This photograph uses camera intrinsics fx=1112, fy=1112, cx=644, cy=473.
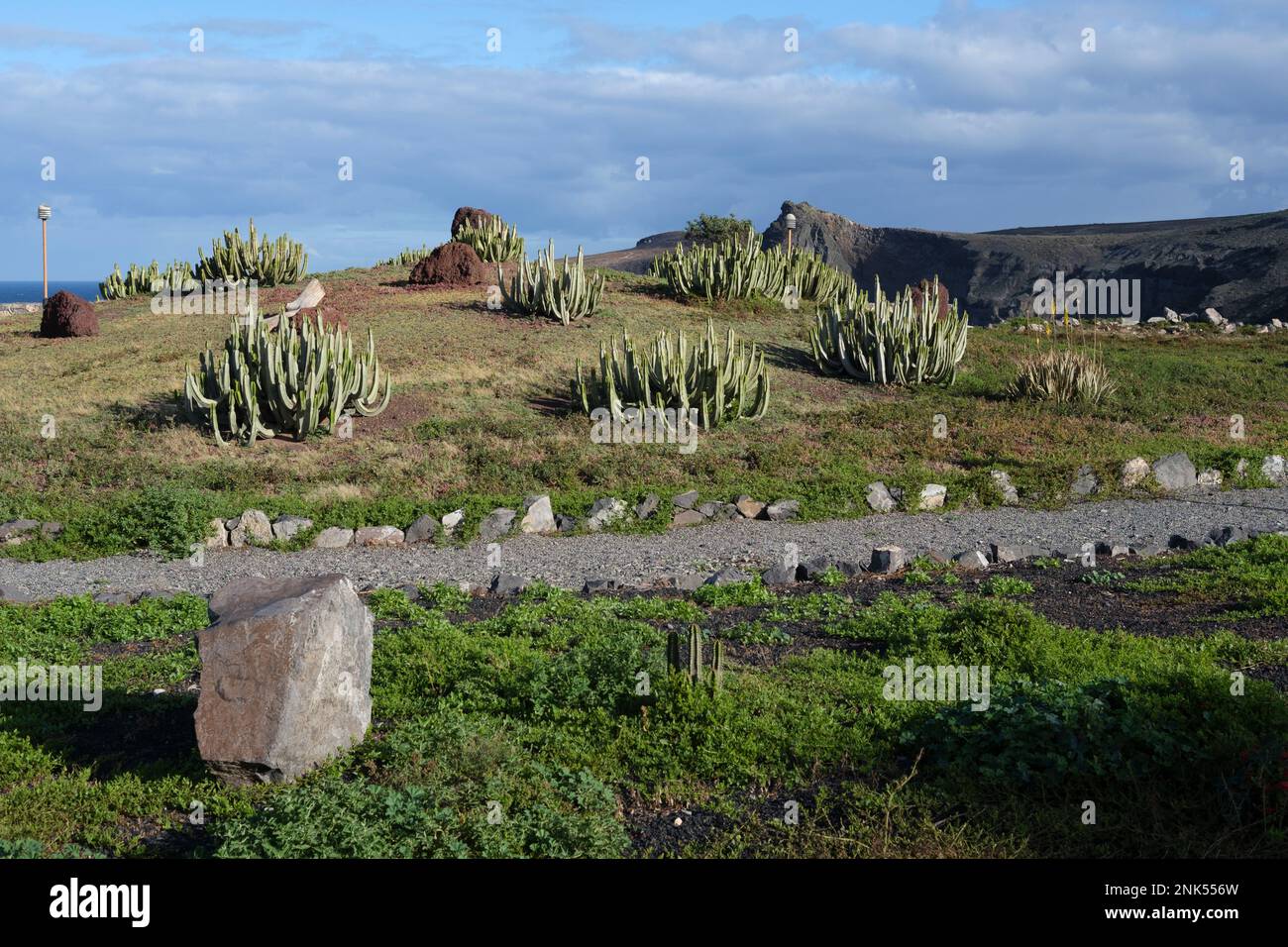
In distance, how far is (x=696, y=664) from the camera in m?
6.34

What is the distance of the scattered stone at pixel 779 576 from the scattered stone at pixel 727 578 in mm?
173

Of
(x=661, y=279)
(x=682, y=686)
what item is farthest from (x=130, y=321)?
(x=682, y=686)

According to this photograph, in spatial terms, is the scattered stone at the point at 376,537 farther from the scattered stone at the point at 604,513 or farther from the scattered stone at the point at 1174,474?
the scattered stone at the point at 1174,474

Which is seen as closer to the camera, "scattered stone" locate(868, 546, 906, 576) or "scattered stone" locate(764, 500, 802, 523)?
"scattered stone" locate(868, 546, 906, 576)

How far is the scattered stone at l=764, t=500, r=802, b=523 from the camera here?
13.1 meters

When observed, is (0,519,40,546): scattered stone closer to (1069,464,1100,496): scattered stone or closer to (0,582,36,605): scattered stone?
(0,582,36,605): scattered stone

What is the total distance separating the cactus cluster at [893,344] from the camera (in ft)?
62.7

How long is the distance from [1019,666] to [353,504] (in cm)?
825

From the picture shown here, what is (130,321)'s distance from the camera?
22.8 metres

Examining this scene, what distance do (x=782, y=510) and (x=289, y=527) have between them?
5.63 metres

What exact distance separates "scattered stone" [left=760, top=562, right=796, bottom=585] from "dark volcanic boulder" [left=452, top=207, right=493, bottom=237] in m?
21.2

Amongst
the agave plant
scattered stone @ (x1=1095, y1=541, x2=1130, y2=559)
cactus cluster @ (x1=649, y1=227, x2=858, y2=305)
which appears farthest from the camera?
cactus cluster @ (x1=649, y1=227, x2=858, y2=305)

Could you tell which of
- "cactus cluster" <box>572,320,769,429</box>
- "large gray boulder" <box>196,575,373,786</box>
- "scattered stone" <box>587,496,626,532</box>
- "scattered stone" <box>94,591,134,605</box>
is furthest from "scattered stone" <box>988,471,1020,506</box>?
"large gray boulder" <box>196,575,373,786</box>

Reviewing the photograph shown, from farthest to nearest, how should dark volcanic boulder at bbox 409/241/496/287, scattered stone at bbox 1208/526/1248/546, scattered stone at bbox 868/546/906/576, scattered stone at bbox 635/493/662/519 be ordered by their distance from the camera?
dark volcanic boulder at bbox 409/241/496/287 < scattered stone at bbox 635/493/662/519 < scattered stone at bbox 1208/526/1248/546 < scattered stone at bbox 868/546/906/576
